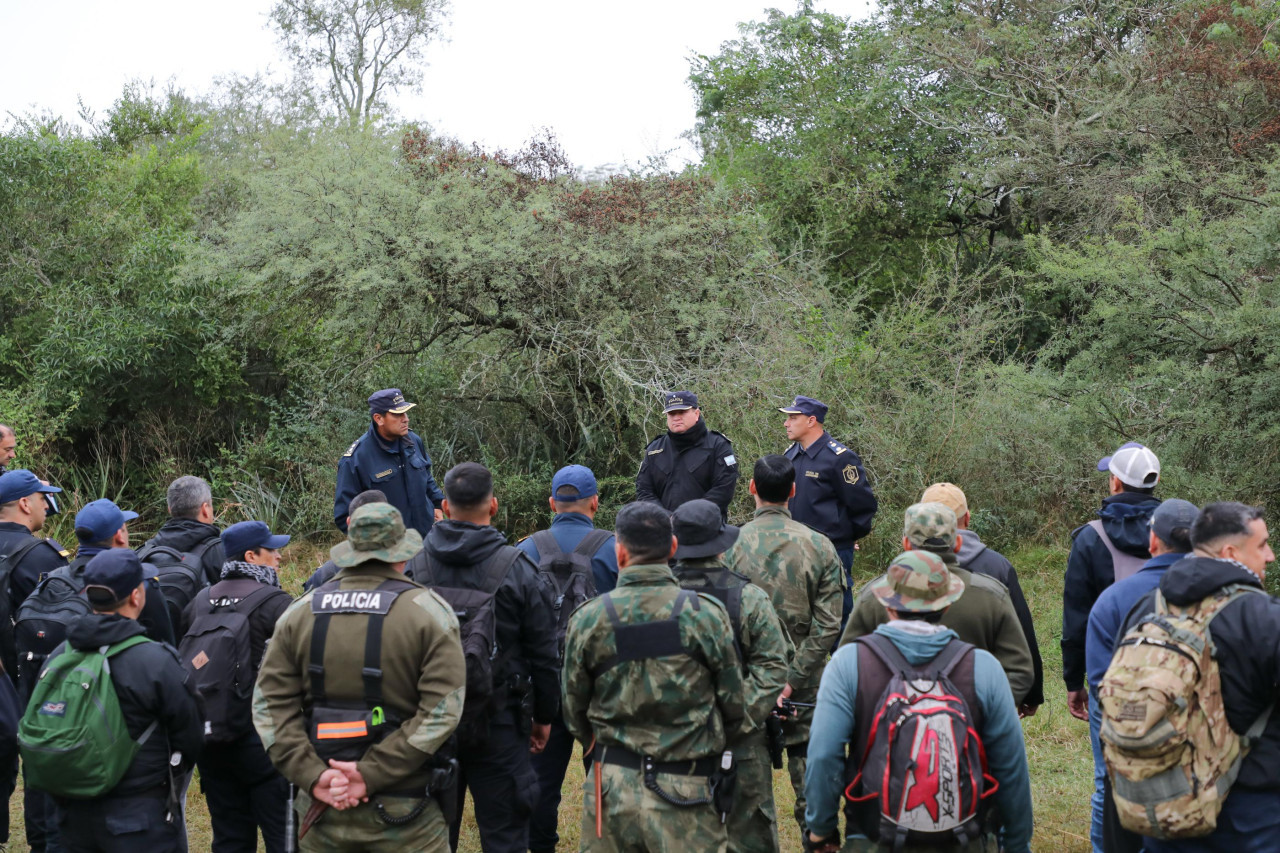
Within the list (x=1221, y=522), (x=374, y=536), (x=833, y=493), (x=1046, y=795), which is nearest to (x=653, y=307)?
(x=833, y=493)

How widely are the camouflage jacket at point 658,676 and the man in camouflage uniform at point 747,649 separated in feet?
0.68

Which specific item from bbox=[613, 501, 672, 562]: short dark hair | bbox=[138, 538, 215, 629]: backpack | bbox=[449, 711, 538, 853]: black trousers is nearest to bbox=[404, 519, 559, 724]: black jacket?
bbox=[449, 711, 538, 853]: black trousers

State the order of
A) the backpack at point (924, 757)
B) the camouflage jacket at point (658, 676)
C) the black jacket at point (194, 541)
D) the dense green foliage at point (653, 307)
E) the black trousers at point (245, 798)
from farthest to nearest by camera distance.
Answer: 1. the dense green foliage at point (653, 307)
2. the black jacket at point (194, 541)
3. the black trousers at point (245, 798)
4. the camouflage jacket at point (658, 676)
5. the backpack at point (924, 757)

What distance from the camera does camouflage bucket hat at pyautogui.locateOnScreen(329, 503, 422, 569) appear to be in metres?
3.57

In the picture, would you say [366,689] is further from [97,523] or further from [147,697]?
[97,523]

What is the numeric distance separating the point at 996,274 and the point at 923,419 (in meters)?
6.28

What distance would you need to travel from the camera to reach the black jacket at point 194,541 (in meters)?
5.19

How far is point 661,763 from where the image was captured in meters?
3.45

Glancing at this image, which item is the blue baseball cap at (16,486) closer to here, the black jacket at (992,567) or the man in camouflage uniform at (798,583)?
the man in camouflage uniform at (798,583)

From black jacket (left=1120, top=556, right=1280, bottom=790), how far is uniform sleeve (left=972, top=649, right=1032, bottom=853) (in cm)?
62

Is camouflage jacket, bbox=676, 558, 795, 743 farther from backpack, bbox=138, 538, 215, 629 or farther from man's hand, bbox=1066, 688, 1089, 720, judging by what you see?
backpack, bbox=138, 538, 215, 629

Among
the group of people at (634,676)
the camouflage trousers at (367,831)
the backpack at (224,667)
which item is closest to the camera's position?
the group of people at (634,676)

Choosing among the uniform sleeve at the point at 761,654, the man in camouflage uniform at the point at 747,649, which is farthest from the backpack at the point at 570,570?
the uniform sleeve at the point at 761,654

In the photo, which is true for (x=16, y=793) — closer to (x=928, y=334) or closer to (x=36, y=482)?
(x=36, y=482)
